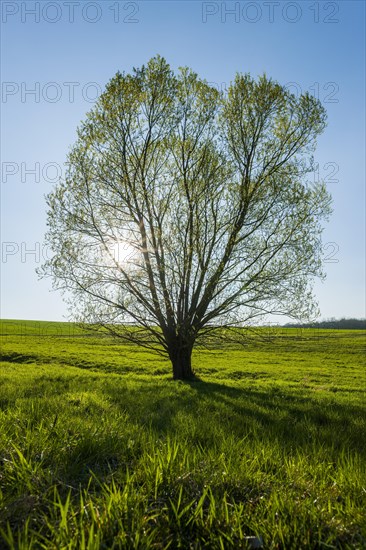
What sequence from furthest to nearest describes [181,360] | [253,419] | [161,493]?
[181,360], [253,419], [161,493]

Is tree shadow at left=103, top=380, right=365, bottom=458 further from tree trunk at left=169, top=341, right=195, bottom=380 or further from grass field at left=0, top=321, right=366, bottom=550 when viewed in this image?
tree trunk at left=169, top=341, right=195, bottom=380

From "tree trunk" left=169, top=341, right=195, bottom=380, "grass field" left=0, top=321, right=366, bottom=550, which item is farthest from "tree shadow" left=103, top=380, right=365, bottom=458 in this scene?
"tree trunk" left=169, top=341, right=195, bottom=380

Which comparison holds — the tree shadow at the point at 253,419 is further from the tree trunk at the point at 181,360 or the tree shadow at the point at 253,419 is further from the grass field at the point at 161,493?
the tree trunk at the point at 181,360

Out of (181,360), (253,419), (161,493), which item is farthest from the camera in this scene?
(181,360)

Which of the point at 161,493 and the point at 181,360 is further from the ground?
the point at 161,493

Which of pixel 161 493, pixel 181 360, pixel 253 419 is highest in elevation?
pixel 161 493

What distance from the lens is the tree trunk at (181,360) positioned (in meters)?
16.4

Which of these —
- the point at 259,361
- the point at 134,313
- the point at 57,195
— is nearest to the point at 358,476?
the point at 134,313

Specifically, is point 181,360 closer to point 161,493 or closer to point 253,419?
point 253,419

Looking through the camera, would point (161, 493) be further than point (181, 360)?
No

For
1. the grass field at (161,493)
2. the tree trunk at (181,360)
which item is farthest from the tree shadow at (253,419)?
the tree trunk at (181,360)

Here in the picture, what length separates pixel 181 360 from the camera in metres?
16.8

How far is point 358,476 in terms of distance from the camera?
330 cm

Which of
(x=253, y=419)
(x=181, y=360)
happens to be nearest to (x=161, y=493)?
(x=253, y=419)
